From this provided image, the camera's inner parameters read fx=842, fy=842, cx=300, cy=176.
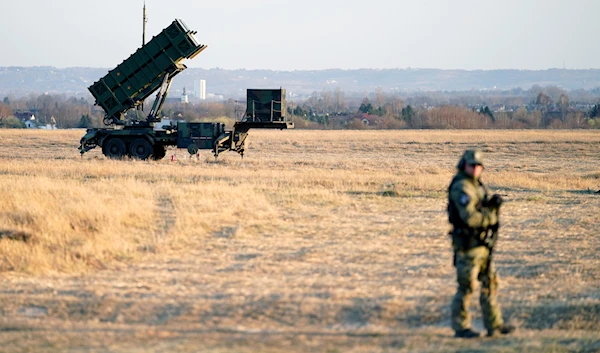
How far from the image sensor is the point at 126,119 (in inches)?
1146

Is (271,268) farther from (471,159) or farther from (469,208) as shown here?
(471,159)

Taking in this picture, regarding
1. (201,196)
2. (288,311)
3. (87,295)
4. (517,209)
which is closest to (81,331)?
(87,295)

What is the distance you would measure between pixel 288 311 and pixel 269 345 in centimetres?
128

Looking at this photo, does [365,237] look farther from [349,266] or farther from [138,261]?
[138,261]

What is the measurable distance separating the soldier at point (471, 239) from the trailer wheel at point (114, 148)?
71.2 ft

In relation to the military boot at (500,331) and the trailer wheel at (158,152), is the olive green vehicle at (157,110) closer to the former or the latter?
the trailer wheel at (158,152)

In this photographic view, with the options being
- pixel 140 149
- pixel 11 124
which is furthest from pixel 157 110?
pixel 11 124

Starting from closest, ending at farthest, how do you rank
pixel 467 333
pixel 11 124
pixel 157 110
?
pixel 467 333 < pixel 157 110 < pixel 11 124

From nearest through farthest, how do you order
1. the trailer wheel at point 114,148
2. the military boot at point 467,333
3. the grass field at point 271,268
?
Answer: 1. the military boot at point 467,333
2. the grass field at point 271,268
3. the trailer wheel at point 114,148

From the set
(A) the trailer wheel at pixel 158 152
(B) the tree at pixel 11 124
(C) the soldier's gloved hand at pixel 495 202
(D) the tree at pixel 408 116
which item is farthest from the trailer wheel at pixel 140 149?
(D) the tree at pixel 408 116

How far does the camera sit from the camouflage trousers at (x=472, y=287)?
7.87 m

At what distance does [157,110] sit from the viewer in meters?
28.3

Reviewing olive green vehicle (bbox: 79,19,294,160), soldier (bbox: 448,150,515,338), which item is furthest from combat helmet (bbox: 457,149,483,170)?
olive green vehicle (bbox: 79,19,294,160)

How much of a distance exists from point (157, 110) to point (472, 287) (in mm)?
21693
